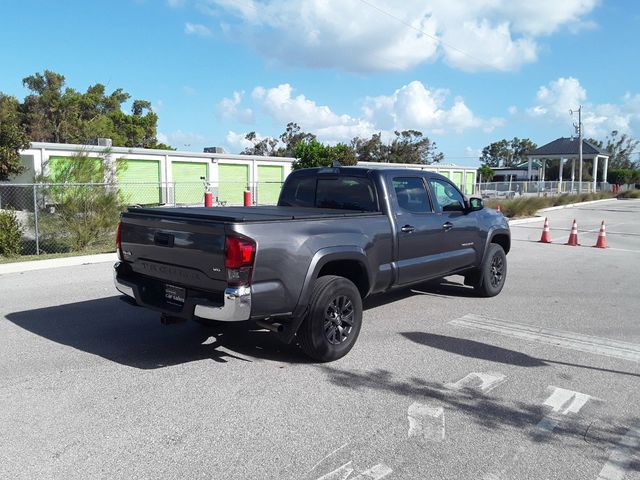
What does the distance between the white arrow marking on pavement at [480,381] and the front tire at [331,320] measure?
3.62 ft

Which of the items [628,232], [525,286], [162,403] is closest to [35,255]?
[162,403]

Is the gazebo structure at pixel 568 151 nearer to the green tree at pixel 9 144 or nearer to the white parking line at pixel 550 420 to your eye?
the green tree at pixel 9 144

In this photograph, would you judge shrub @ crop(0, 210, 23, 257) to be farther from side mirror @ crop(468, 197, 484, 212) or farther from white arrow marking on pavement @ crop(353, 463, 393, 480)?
white arrow marking on pavement @ crop(353, 463, 393, 480)

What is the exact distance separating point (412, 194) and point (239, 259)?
290 centimetres

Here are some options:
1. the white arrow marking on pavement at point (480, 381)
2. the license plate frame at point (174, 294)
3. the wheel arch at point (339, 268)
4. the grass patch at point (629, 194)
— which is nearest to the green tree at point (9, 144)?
the license plate frame at point (174, 294)

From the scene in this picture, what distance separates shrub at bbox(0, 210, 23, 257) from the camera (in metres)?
11.1

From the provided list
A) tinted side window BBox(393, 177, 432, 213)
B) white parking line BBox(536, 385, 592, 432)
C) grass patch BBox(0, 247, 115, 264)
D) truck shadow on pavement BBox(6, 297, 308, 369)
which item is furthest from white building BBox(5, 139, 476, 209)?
white parking line BBox(536, 385, 592, 432)

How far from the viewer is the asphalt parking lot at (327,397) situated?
3.32 meters

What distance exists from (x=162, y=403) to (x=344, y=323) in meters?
1.89

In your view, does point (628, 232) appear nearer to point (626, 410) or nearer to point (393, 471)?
point (626, 410)

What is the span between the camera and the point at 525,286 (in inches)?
356

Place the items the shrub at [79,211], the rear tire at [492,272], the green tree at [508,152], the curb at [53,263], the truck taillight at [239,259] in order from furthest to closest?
the green tree at [508,152] → the shrub at [79,211] → the curb at [53,263] → the rear tire at [492,272] → the truck taillight at [239,259]

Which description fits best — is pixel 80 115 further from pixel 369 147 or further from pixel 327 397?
pixel 327 397

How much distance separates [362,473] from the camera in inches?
126
